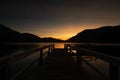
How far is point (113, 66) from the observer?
3.62 m

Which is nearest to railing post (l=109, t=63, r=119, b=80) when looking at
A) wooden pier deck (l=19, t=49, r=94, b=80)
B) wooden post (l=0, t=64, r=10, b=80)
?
wooden post (l=0, t=64, r=10, b=80)

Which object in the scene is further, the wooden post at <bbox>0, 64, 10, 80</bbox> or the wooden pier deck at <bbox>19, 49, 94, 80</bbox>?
the wooden pier deck at <bbox>19, 49, 94, 80</bbox>

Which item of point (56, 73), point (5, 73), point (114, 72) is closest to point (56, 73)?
point (56, 73)

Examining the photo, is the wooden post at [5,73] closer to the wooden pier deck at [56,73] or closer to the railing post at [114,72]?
the wooden pier deck at [56,73]

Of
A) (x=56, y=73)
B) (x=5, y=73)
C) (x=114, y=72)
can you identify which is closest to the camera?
(x=114, y=72)

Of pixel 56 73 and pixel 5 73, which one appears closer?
pixel 5 73

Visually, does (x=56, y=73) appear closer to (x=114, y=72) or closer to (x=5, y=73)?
(x=5, y=73)

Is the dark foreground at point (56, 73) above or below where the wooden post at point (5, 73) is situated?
below

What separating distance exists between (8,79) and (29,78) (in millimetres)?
2374

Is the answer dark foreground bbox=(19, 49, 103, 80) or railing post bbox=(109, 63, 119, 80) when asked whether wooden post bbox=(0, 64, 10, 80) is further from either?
railing post bbox=(109, 63, 119, 80)

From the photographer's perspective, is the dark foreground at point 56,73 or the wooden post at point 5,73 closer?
the wooden post at point 5,73

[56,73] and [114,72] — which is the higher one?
[114,72]

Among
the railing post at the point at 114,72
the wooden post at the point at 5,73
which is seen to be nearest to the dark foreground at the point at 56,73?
the wooden post at the point at 5,73

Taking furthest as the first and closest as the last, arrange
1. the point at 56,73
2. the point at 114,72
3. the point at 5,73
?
1. the point at 56,73
2. the point at 5,73
3. the point at 114,72
